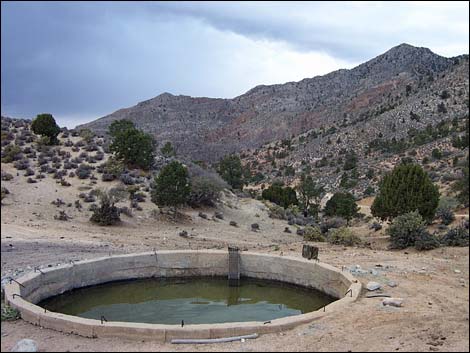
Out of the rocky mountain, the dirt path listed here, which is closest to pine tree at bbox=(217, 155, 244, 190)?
the rocky mountain

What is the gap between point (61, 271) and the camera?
12.5m

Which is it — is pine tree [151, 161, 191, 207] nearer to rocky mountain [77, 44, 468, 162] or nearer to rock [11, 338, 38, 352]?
rock [11, 338, 38, 352]

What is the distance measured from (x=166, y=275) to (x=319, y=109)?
7334 centimetres

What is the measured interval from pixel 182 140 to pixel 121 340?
75686mm

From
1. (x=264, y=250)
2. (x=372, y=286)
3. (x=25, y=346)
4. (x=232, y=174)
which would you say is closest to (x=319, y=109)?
(x=232, y=174)

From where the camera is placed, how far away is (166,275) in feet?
48.0

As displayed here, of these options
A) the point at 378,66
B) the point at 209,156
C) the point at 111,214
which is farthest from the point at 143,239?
the point at 378,66

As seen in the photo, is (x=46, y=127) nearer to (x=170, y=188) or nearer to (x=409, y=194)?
(x=170, y=188)

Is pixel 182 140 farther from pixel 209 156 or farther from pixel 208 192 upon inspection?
pixel 208 192

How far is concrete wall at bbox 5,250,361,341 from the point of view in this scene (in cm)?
856

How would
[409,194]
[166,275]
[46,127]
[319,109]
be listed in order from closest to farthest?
[166,275]
[409,194]
[46,127]
[319,109]

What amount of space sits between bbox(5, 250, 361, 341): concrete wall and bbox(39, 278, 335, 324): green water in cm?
26

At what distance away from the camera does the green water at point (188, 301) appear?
11258 mm

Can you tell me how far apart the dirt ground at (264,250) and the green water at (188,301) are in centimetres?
136
